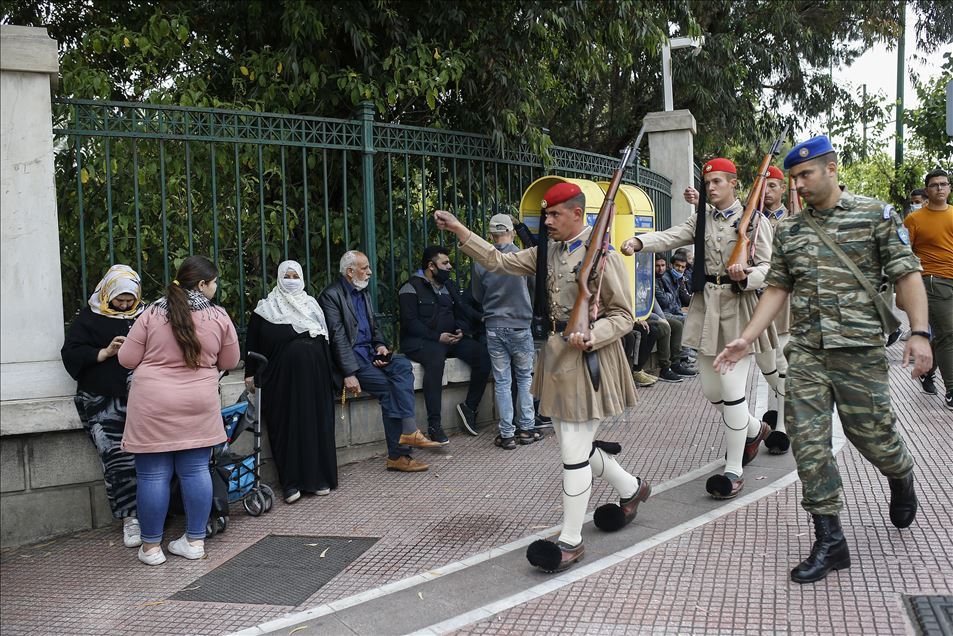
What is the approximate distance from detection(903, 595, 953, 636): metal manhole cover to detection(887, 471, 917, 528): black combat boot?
82 centimetres

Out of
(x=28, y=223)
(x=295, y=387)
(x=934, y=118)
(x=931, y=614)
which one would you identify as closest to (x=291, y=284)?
(x=295, y=387)

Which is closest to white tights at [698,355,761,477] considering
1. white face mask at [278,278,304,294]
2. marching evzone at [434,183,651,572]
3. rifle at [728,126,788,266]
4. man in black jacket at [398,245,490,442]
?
rifle at [728,126,788,266]

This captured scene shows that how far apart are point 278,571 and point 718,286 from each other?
10.4ft

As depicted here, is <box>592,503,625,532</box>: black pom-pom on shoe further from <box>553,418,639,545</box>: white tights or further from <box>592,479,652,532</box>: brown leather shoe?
<box>553,418,639,545</box>: white tights

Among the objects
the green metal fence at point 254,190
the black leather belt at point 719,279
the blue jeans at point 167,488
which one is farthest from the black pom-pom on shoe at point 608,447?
the green metal fence at point 254,190

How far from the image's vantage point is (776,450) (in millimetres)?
6523

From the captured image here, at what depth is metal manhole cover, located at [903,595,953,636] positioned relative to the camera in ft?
11.6

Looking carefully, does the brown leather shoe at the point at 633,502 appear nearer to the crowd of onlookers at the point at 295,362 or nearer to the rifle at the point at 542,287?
the rifle at the point at 542,287

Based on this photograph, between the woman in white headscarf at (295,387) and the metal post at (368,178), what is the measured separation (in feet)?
3.94

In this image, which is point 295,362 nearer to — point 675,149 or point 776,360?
point 776,360

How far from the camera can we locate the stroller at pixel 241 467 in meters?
5.56

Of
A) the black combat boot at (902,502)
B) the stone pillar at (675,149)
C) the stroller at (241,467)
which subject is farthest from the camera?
the stone pillar at (675,149)

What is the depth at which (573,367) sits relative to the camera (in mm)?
4562

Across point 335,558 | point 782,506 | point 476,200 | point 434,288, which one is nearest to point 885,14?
point 476,200
